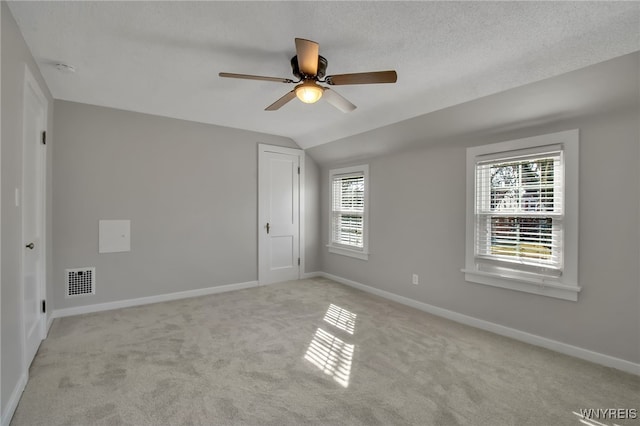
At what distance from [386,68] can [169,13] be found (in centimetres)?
163

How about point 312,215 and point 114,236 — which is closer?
point 114,236

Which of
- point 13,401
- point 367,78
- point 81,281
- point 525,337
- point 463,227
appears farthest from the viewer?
point 81,281

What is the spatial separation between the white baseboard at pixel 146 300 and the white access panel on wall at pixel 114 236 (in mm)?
651

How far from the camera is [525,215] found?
2.85 m

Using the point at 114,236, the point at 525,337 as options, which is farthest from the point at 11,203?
the point at 525,337

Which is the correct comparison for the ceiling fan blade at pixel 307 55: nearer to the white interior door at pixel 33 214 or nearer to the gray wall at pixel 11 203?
the gray wall at pixel 11 203

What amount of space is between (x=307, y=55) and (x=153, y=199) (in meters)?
3.01

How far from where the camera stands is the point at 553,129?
2.67 m

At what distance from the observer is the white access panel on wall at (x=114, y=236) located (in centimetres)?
359

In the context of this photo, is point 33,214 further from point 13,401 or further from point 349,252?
point 349,252

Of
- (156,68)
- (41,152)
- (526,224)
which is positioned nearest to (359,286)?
(526,224)

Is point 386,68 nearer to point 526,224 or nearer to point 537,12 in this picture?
point 537,12
